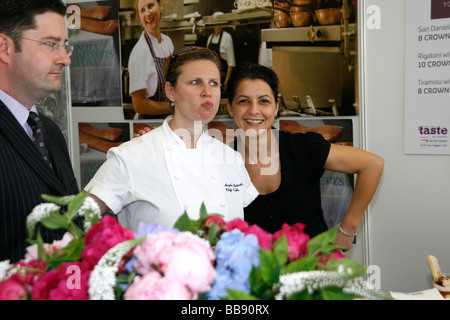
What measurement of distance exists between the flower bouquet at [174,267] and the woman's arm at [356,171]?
1349 millimetres

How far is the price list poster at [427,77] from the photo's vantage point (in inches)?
84.1

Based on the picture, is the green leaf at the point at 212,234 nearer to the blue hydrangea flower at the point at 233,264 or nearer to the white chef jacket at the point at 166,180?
the blue hydrangea flower at the point at 233,264

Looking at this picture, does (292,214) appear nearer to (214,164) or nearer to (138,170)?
(214,164)

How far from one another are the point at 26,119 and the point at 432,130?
183cm

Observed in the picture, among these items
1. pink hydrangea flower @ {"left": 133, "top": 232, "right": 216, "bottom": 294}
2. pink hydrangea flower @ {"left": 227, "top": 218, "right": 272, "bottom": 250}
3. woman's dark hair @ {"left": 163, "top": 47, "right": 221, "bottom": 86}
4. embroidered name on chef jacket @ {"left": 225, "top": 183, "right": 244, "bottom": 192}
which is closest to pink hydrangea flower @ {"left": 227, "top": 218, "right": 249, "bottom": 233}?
pink hydrangea flower @ {"left": 227, "top": 218, "right": 272, "bottom": 250}

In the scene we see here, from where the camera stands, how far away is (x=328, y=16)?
93.0 inches

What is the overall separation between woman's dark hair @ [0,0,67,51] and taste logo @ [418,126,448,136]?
5.90ft

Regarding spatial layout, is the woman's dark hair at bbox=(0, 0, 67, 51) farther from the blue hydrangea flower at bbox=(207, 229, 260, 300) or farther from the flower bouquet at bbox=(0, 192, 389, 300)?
the blue hydrangea flower at bbox=(207, 229, 260, 300)

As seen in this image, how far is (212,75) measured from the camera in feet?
5.19

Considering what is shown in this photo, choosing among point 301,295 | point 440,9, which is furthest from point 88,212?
point 440,9
